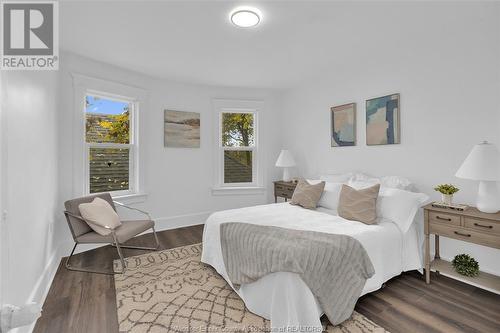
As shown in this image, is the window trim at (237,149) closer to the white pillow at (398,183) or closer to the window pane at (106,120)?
the window pane at (106,120)

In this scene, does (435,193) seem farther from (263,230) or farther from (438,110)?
(263,230)

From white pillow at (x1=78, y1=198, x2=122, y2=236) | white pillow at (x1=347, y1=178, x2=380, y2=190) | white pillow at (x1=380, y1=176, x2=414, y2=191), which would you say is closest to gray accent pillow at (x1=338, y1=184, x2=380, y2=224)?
white pillow at (x1=347, y1=178, x2=380, y2=190)

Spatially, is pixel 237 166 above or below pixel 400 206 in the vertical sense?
above

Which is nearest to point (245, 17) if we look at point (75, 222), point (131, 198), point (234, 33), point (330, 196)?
point (234, 33)

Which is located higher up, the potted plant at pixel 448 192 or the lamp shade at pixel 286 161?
the lamp shade at pixel 286 161

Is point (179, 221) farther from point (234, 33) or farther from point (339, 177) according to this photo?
point (234, 33)

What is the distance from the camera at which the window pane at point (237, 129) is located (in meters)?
4.81

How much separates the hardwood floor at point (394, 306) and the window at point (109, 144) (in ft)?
4.61

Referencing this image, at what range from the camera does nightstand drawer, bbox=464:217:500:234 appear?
2.00 m

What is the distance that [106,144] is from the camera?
363 cm

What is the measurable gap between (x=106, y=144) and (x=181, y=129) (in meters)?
1.21

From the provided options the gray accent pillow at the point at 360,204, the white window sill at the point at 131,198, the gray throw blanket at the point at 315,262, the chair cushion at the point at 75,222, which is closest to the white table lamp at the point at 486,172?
the gray accent pillow at the point at 360,204

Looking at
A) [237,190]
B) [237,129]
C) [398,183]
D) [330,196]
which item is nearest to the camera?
[398,183]

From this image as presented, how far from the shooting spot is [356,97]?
3.56 metres
